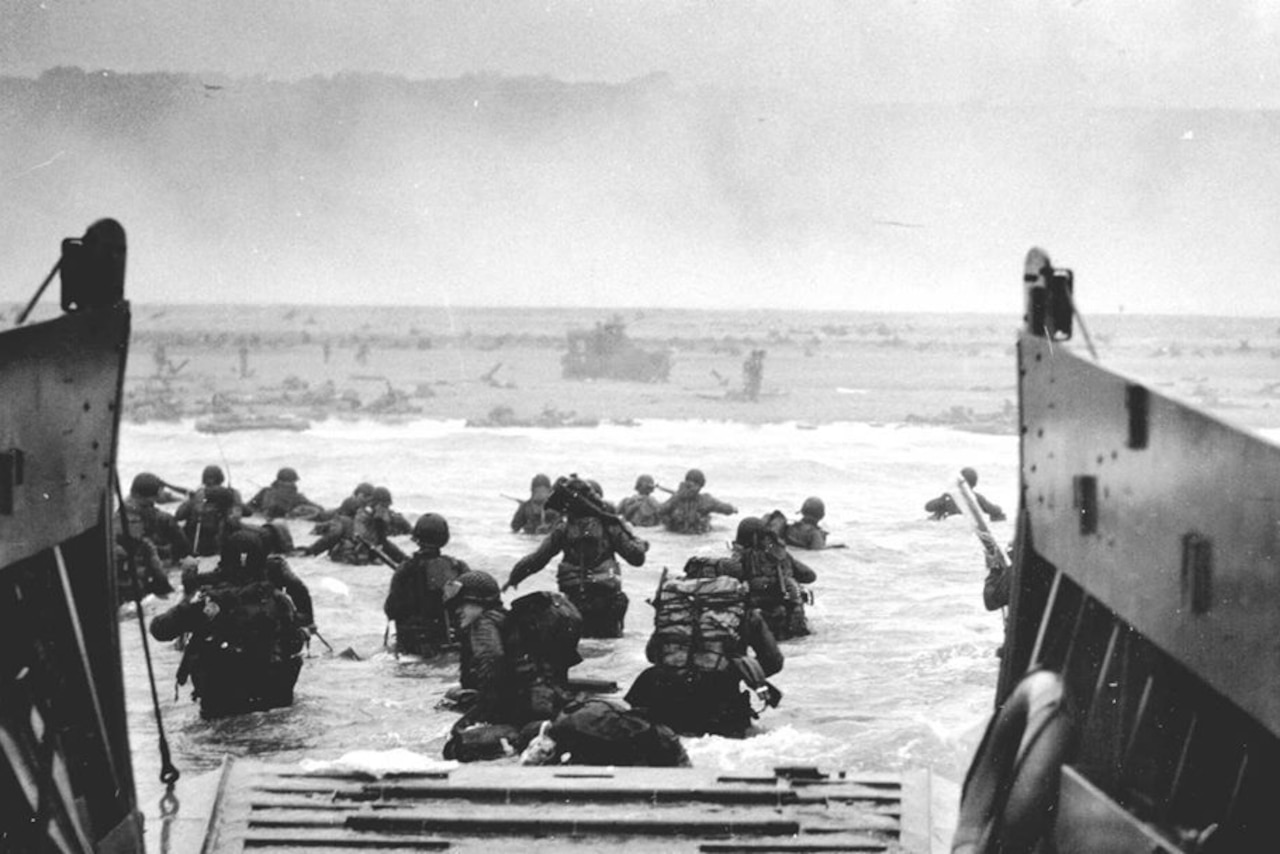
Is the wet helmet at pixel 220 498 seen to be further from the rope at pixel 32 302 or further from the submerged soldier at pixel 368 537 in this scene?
the rope at pixel 32 302

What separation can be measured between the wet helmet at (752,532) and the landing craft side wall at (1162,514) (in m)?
5.89

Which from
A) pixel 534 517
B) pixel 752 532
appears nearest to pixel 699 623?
pixel 752 532

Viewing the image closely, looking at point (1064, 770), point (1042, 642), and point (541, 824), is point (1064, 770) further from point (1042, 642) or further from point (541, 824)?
point (541, 824)

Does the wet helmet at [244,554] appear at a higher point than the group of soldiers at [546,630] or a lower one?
higher

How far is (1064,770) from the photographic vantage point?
5.87m

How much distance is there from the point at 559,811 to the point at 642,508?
577 inches

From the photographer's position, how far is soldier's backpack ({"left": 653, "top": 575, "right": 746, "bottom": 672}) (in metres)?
9.53

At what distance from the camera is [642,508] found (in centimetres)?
2173

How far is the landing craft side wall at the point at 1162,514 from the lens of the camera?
13.4 ft

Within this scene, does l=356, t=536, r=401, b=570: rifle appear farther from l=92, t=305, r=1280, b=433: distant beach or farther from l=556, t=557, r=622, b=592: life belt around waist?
l=92, t=305, r=1280, b=433: distant beach

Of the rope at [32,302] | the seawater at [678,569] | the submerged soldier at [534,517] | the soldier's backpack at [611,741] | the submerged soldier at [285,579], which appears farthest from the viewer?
the submerged soldier at [534,517]

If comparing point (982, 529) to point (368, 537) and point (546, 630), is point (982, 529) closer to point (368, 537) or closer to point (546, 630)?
point (546, 630)

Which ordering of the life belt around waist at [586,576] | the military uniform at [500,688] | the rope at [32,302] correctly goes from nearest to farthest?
1. the rope at [32,302]
2. the military uniform at [500,688]
3. the life belt around waist at [586,576]

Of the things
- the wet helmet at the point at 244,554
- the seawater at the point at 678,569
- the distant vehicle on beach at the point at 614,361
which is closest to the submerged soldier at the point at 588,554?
the seawater at the point at 678,569
